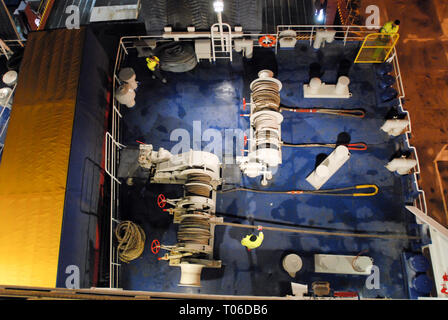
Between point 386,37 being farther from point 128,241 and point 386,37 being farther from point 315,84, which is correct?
point 128,241

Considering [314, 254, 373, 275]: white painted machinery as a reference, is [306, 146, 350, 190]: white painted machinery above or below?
above

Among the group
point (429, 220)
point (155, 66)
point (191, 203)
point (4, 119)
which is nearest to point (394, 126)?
point (429, 220)

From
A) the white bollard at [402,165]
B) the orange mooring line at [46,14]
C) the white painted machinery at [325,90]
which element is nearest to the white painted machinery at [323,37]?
the white painted machinery at [325,90]

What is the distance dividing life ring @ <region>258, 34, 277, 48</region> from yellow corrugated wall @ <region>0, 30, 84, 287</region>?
481 cm

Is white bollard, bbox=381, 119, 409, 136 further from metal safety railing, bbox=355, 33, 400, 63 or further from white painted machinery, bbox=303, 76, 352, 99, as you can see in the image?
metal safety railing, bbox=355, 33, 400, 63

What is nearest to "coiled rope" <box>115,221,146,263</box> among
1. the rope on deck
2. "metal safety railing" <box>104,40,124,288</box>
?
"metal safety railing" <box>104,40,124,288</box>

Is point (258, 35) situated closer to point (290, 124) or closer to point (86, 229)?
point (290, 124)

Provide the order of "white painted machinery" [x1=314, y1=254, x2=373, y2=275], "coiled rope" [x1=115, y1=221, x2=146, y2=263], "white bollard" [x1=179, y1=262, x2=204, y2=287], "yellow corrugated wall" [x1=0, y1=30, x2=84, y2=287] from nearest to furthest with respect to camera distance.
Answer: "yellow corrugated wall" [x1=0, y1=30, x2=84, y2=287]
"white bollard" [x1=179, y1=262, x2=204, y2=287]
"white painted machinery" [x1=314, y1=254, x2=373, y2=275]
"coiled rope" [x1=115, y1=221, x2=146, y2=263]

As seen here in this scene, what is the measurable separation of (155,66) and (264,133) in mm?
3684

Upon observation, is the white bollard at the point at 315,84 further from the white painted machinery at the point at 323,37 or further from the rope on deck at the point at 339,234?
the rope on deck at the point at 339,234

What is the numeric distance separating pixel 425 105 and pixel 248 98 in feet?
21.3

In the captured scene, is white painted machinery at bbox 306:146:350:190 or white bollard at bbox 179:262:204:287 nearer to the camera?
white bollard at bbox 179:262:204:287

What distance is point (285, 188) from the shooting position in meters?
8.28

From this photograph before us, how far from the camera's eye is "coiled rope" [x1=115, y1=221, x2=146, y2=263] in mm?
7547
